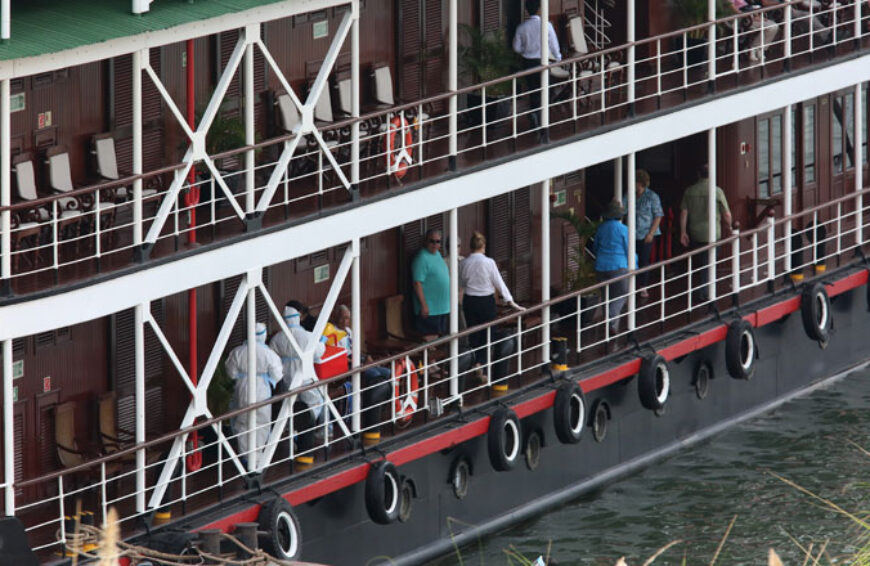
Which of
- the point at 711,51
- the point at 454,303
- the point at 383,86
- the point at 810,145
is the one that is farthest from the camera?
the point at 810,145

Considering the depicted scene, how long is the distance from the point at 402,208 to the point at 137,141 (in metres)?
3.15

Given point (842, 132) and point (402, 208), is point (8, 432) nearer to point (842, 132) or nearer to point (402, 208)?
point (402, 208)

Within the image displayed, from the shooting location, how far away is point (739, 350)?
22.1 meters

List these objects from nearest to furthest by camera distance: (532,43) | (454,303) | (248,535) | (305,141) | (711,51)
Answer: (248,535) → (305,141) → (454,303) → (532,43) → (711,51)

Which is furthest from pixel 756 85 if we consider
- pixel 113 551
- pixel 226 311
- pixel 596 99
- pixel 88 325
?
pixel 113 551

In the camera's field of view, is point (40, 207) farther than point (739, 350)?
No

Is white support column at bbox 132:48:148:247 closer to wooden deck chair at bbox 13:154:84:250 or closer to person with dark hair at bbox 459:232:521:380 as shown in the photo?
wooden deck chair at bbox 13:154:84:250

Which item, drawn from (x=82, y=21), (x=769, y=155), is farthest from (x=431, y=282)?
(x=769, y=155)

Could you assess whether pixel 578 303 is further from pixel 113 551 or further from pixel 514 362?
pixel 113 551

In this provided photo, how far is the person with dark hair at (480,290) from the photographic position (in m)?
19.9

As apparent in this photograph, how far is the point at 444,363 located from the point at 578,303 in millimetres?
1622

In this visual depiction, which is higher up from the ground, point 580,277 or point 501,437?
point 580,277

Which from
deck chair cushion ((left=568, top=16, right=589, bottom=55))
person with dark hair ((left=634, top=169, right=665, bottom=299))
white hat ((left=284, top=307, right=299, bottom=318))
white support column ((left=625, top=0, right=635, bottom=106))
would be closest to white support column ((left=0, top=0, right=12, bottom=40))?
white hat ((left=284, top=307, right=299, bottom=318))

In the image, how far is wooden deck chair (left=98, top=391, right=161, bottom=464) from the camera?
55.1 feet
